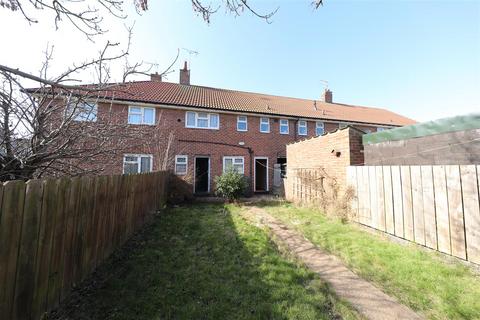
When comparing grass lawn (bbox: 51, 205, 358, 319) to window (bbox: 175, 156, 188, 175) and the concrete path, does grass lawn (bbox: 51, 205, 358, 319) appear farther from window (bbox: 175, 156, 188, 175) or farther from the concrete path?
window (bbox: 175, 156, 188, 175)

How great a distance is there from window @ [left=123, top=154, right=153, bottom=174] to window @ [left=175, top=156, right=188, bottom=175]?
1.38m

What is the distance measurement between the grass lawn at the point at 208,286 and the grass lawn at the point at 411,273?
903 millimetres

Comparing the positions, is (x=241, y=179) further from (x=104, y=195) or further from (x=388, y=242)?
(x=104, y=195)

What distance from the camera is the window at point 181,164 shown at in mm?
13136

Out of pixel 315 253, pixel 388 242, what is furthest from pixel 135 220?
pixel 388 242

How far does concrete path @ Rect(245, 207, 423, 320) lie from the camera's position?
2621mm

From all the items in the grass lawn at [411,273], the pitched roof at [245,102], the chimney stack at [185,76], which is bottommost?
the grass lawn at [411,273]

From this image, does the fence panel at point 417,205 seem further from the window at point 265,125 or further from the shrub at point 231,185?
the window at point 265,125

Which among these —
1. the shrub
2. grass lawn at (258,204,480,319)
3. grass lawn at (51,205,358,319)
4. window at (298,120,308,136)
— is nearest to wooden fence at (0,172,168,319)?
grass lawn at (51,205,358,319)

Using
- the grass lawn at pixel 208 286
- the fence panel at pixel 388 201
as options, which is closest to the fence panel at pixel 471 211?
the fence panel at pixel 388 201

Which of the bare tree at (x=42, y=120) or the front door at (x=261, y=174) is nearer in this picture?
the bare tree at (x=42, y=120)

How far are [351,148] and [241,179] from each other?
548 centimetres

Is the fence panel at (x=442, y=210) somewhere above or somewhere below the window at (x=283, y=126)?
below

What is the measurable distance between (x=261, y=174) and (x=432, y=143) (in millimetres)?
11382
